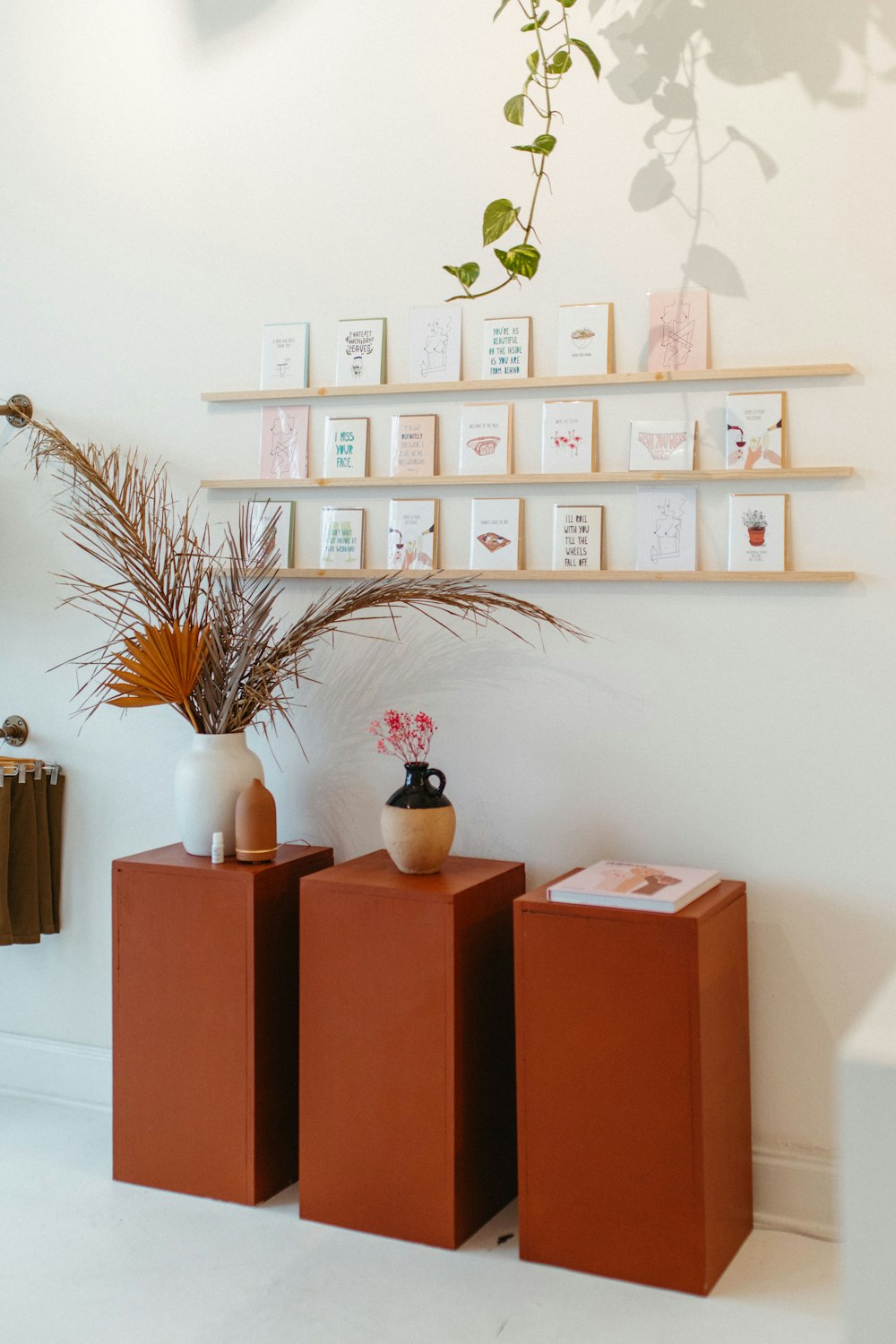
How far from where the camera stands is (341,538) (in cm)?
283

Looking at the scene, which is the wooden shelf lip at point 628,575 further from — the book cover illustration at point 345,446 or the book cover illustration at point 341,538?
the book cover illustration at point 345,446

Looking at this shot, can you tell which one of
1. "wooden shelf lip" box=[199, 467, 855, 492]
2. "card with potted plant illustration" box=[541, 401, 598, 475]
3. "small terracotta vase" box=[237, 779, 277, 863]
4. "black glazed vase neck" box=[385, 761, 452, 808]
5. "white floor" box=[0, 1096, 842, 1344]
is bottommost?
"white floor" box=[0, 1096, 842, 1344]

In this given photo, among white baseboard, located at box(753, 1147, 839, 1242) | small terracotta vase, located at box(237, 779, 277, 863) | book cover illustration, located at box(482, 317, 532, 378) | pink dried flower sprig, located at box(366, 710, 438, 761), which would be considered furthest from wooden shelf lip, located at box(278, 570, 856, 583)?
white baseboard, located at box(753, 1147, 839, 1242)

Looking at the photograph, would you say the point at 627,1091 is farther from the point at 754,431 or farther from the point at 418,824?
the point at 754,431

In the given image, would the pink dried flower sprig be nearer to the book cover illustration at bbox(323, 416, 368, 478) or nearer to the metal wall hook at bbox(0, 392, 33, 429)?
the book cover illustration at bbox(323, 416, 368, 478)

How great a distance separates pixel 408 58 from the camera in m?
2.73

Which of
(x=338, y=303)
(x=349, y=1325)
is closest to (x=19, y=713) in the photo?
(x=338, y=303)

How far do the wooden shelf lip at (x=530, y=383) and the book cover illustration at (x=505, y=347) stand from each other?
0.02 meters

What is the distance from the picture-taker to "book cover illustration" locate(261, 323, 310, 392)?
113 inches

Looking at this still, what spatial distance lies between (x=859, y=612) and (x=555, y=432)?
2.38 ft

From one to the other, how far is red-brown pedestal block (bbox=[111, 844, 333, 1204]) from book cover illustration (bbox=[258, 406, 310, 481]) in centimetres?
91

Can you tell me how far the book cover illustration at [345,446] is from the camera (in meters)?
2.81

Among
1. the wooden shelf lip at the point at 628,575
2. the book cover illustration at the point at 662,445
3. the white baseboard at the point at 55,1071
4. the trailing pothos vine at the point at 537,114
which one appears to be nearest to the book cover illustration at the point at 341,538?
the wooden shelf lip at the point at 628,575

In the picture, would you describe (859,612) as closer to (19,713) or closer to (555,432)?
(555,432)
